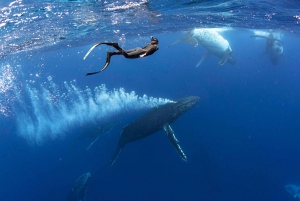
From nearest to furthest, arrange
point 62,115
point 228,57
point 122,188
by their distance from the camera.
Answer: point 122,188
point 228,57
point 62,115

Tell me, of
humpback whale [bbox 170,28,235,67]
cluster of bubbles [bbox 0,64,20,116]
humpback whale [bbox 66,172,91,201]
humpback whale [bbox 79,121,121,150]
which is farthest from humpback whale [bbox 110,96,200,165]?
cluster of bubbles [bbox 0,64,20,116]

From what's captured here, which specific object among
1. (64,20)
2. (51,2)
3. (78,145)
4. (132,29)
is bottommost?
(78,145)

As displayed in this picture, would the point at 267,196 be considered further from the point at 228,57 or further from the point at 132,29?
the point at 132,29

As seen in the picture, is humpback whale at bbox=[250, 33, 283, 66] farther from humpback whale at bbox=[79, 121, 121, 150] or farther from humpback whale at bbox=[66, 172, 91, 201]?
humpback whale at bbox=[66, 172, 91, 201]

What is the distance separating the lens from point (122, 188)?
18.9 metres

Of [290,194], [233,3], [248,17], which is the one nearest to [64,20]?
[233,3]

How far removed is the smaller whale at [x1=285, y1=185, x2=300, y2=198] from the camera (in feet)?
67.3

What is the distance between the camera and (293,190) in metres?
20.9

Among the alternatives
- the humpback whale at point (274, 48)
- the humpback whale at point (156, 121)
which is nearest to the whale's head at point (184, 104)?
the humpback whale at point (156, 121)

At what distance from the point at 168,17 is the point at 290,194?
63.9ft

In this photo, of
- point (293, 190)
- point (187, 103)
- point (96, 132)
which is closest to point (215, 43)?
point (187, 103)

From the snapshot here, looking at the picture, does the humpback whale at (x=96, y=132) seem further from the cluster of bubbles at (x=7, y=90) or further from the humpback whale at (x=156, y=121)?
the cluster of bubbles at (x=7, y=90)

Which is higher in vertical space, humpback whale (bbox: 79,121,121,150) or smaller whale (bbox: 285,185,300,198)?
humpback whale (bbox: 79,121,121,150)

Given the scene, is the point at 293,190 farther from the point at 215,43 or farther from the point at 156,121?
the point at 215,43
